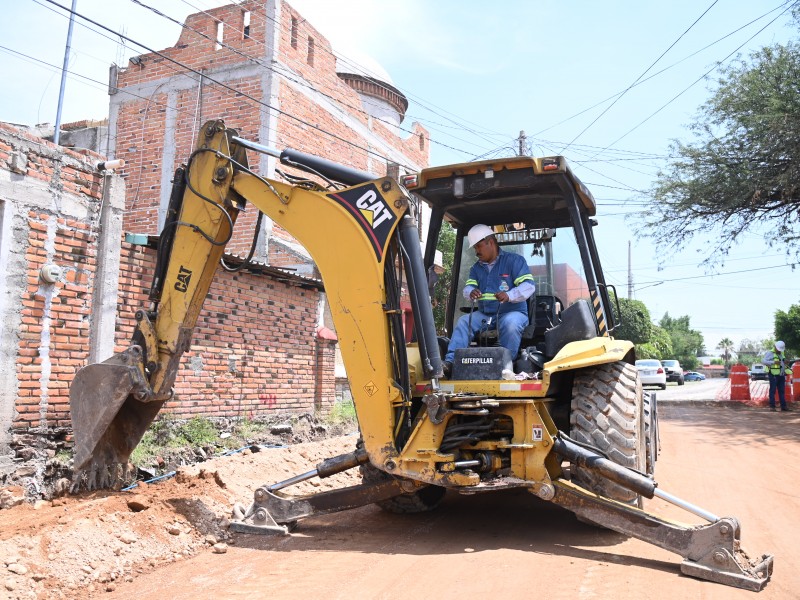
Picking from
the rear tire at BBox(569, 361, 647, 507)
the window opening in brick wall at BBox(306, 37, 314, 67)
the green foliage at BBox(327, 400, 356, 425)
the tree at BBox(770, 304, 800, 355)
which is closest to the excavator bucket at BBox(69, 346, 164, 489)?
the rear tire at BBox(569, 361, 647, 507)

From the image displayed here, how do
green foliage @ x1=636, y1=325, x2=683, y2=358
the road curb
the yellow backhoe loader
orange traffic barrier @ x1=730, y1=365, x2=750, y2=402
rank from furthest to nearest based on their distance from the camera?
green foliage @ x1=636, y1=325, x2=683, y2=358
orange traffic barrier @ x1=730, y1=365, x2=750, y2=402
the road curb
the yellow backhoe loader

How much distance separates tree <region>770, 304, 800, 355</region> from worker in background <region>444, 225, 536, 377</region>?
139 ft

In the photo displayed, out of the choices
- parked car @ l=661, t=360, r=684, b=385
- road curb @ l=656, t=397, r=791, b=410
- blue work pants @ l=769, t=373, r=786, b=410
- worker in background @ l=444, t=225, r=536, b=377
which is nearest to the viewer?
worker in background @ l=444, t=225, r=536, b=377

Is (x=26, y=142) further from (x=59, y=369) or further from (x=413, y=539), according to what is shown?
(x=413, y=539)

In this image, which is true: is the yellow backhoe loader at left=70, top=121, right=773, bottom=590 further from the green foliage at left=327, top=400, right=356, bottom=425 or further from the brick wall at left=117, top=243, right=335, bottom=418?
the green foliage at left=327, top=400, right=356, bottom=425

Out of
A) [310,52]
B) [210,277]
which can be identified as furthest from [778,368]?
[210,277]

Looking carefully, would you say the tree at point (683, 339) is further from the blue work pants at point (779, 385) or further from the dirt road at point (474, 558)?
the dirt road at point (474, 558)

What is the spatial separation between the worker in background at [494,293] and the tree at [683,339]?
242 feet

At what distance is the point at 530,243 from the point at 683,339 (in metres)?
87.2

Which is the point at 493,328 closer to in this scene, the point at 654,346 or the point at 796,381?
the point at 796,381

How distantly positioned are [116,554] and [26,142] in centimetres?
437

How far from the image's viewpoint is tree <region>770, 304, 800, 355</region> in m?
41.6

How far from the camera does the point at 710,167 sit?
17.9m

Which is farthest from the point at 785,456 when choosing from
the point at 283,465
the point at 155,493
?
the point at 155,493
